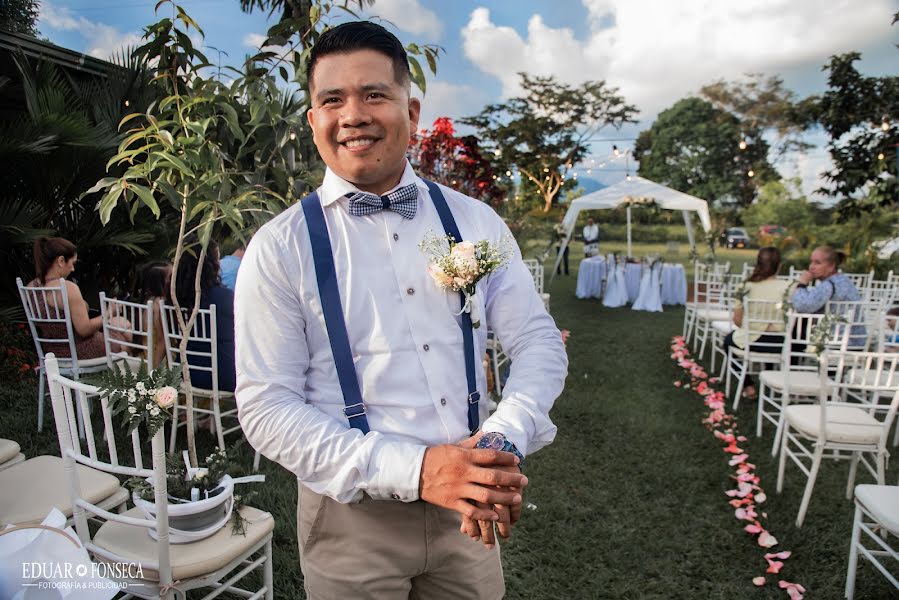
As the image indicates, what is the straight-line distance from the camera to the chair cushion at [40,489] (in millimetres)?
2094

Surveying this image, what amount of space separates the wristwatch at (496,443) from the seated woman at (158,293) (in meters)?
3.34

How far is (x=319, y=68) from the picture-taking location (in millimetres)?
1201

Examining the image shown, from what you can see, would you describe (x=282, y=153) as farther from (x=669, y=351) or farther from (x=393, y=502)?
(x=669, y=351)

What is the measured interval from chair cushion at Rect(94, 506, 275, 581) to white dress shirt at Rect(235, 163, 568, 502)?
0.97 m

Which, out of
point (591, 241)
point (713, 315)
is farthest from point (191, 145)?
point (591, 241)

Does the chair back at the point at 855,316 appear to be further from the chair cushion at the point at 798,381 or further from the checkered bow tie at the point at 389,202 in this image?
the checkered bow tie at the point at 389,202

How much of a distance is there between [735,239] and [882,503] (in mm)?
29227

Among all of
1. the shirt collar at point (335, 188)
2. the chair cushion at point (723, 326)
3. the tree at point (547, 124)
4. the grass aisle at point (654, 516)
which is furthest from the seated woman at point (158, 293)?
the tree at point (547, 124)

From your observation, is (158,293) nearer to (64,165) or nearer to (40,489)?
(40,489)

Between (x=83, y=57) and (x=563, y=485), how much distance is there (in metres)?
7.00

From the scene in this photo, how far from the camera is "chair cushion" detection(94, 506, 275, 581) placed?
1.85 metres

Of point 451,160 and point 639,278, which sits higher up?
point 451,160

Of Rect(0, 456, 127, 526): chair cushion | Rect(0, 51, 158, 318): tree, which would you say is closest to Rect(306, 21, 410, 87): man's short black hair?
Rect(0, 456, 127, 526): chair cushion

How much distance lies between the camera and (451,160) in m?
5.83
